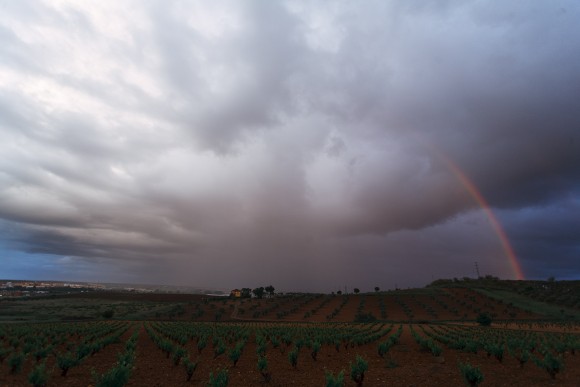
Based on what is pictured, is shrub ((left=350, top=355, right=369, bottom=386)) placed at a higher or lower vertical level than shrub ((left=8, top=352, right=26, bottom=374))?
higher

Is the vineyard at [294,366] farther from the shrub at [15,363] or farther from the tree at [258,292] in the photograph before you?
the tree at [258,292]

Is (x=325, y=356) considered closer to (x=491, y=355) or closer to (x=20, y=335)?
(x=491, y=355)

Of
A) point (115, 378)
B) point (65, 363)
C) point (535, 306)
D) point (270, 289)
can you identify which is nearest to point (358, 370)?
point (115, 378)

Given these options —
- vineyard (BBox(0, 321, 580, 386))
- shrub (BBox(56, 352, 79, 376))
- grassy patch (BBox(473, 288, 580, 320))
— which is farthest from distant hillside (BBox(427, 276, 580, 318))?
shrub (BBox(56, 352, 79, 376))

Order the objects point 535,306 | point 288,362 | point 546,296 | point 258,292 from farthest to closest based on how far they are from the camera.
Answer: point 258,292 < point 546,296 < point 535,306 < point 288,362

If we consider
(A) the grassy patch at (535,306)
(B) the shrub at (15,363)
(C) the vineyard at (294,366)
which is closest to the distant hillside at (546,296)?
(A) the grassy patch at (535,306)

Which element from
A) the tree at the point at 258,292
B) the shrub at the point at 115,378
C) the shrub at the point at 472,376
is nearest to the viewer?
the shrub at the point at 115,378

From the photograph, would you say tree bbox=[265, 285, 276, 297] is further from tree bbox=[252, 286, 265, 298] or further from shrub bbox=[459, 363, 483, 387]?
shrub bbox=[459, 363, 483, 387]

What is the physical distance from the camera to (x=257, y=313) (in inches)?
3012

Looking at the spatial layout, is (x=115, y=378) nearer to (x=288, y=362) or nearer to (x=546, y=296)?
(x=288, y=362)

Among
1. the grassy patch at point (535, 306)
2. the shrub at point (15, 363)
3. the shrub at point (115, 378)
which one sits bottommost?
the shrub at point (15, 363)

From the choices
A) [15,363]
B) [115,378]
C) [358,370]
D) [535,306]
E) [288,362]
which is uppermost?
[535,306]

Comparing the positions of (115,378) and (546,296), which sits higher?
(546,296)

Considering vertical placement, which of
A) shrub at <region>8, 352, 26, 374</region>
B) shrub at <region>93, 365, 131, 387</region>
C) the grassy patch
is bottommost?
shrub at <region>8, 352, 26, 374</region>
